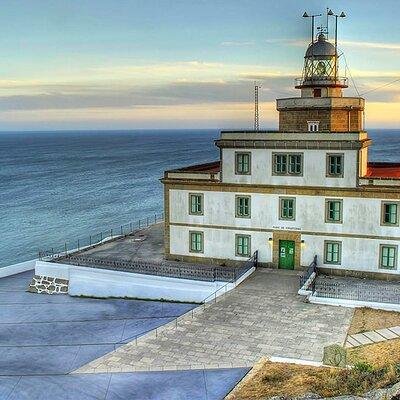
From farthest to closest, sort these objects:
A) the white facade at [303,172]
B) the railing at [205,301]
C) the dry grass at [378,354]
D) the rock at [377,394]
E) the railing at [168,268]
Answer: the railing at [168,268] < the white facade at [303,172] < the railing at [205,301] < the dry grass at [378,354] < the rock at [377,394]

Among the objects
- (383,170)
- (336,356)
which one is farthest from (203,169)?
(336,356)

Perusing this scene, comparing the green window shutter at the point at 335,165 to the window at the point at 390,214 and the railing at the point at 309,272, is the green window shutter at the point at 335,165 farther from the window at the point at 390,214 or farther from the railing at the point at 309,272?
the railing at the point at 309,272

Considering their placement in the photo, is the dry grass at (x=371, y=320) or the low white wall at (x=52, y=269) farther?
the low white wall at (x=52, y=269)

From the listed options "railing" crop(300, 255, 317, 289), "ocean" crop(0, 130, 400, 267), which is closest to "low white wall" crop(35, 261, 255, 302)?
"railing" crop(300, 255, 317, 289)

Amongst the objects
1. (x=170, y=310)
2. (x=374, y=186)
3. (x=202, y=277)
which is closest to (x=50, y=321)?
(x=170, y=310)

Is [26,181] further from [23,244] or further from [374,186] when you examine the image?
[374,186]

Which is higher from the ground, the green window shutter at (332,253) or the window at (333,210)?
the window at (333,210)

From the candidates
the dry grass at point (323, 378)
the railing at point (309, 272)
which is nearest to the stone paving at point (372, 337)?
the dry grass at point (323, 378)
